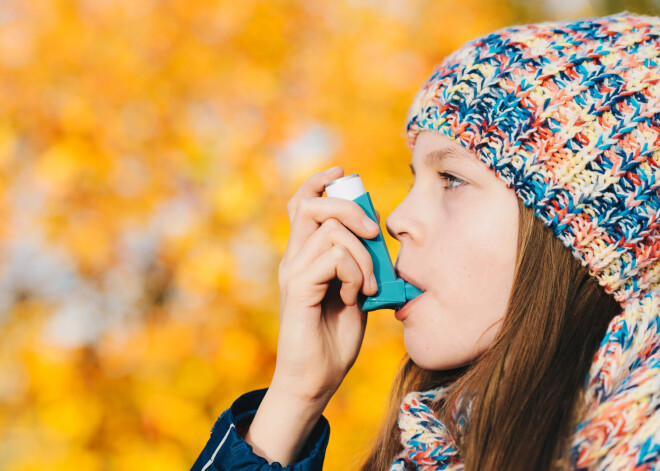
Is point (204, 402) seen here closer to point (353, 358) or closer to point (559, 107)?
point (353, 358)

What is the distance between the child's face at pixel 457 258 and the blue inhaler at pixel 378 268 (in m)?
0.03

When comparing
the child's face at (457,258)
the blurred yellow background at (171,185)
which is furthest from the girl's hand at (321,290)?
the blurred yellow background at (171,185)

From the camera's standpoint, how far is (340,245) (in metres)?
1.38

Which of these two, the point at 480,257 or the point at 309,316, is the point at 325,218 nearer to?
the point at 309,316

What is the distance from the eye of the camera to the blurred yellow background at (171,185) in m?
2.70

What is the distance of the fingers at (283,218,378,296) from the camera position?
1376mm

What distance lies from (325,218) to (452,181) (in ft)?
1.13

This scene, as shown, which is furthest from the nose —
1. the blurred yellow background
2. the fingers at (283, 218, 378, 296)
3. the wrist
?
the blurred yellow background

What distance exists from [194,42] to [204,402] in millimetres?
1929

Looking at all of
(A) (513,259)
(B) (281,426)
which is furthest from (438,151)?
(B) (281,426)

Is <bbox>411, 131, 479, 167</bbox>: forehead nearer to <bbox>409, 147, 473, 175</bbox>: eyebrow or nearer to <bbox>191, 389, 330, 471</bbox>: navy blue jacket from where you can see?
<bbox>409, 147, 473, 175</bbox>: eyebrow

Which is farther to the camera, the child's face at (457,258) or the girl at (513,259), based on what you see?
the child's face at (457,258)

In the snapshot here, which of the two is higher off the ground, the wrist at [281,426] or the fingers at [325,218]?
the fingers at [325,218]

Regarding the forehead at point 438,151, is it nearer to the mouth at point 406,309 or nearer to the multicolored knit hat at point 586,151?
the multicolored knit hat at point 586,151
